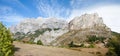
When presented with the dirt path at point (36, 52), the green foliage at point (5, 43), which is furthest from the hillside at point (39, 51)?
the green foliage at point (5, 43)

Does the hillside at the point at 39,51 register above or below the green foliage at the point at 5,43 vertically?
below

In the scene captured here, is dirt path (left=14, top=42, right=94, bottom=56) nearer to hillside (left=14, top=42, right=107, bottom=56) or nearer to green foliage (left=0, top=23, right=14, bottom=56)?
hillside (left=14, top=42, right=107, bottom=56)

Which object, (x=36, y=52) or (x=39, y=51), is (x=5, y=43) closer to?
(x=36, y=52)

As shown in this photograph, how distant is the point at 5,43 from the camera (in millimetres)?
49750

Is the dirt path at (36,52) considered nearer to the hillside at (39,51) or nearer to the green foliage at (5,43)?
the hillside at (39,51)

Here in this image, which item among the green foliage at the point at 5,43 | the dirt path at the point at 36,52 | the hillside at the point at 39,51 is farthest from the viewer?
the hillside at the point at 39,51

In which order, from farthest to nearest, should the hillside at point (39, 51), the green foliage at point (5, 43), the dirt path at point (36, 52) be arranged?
the hillside at point (39, 51)
the dirt path at point (36, 52)
the green foliage at point (5, 43)

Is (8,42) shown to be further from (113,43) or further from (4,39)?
(113,43)

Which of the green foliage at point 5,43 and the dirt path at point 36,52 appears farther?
the dirt path at point 36,52

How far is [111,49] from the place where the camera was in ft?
318

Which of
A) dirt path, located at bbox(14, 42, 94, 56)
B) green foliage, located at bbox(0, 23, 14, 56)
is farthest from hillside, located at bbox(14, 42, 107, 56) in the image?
green foliage, located at bbox(0, 23, 14, 56)

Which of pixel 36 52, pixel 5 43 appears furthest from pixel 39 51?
pixel 5 43

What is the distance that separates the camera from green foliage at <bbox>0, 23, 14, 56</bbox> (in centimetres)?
4722

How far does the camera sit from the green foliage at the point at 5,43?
47.2 metres
